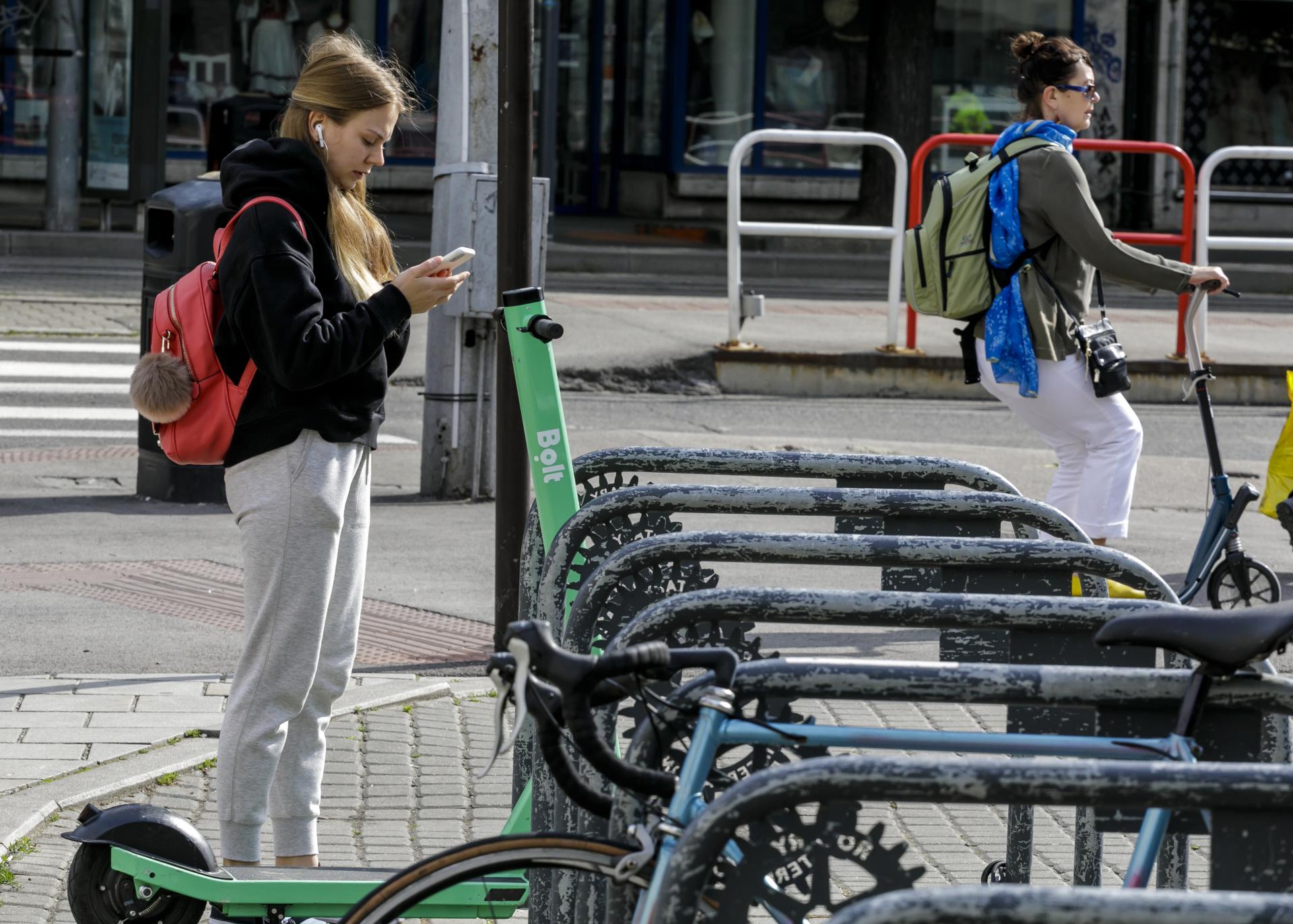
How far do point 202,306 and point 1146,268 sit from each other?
141 inches

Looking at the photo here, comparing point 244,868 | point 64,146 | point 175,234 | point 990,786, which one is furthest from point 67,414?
point 990,786

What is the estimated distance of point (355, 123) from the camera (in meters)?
3.84

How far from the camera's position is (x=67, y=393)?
11.7 metres

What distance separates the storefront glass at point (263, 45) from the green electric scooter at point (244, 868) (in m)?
18.4

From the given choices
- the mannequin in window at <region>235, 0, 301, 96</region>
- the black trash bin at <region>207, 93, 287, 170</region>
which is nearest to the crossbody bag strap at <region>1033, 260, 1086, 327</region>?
the black trash bin at <region>207, 93, 287, 170</region>

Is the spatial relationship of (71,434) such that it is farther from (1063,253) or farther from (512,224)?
(1063,253)

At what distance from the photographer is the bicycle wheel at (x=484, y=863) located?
2602 millimetres

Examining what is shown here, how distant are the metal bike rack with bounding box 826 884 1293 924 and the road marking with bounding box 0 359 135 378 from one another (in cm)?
1082

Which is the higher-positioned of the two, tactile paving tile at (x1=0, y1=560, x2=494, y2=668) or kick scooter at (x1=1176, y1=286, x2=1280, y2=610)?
kick scooter at (x1=1176, y1=286, x2=1280, y2=610)

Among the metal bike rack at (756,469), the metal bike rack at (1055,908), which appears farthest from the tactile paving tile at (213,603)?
the metal bike rack at (1055,908)

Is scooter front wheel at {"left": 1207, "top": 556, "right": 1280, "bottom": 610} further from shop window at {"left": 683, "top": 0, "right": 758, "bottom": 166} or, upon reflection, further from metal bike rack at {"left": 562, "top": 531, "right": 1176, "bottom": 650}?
shop window at {"left": 683, "top": 0, "right": 758, "bottom": 166}

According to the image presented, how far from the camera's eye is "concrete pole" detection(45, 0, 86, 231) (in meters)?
18.0

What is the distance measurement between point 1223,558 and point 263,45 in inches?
713

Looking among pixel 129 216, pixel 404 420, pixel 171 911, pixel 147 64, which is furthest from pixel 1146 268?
pixel 129 216
